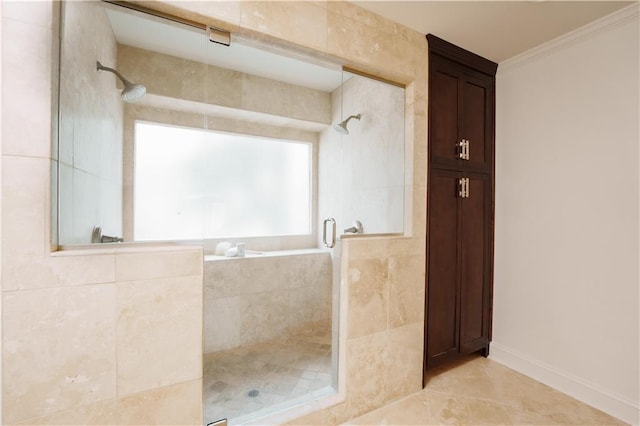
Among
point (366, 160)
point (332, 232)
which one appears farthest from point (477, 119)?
point (332, 232)

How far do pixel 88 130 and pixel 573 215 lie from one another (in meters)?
2.82

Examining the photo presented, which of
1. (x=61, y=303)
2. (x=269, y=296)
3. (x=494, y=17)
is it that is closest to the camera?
(x=61, y=303)

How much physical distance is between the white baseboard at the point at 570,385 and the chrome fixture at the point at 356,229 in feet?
5.56

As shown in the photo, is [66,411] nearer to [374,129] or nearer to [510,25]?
[374,129]

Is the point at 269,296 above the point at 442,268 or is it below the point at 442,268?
below

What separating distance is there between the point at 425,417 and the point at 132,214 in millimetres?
1950

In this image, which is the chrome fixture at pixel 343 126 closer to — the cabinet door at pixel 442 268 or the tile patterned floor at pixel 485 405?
the cabinet door at pixel 442 268

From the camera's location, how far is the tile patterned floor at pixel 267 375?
59.0 inches

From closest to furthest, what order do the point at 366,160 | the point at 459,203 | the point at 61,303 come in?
the point at 61,303 < the point at 366,160 < the point at 459,203

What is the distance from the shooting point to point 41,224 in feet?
3.34

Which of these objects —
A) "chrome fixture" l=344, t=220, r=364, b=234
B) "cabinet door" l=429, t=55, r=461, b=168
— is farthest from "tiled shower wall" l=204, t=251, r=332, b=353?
"cabinet door" l=429, t=55, r=461, b=168

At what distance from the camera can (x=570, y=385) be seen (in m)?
1.92

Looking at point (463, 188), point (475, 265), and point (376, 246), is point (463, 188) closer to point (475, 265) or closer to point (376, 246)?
point (475, 265)

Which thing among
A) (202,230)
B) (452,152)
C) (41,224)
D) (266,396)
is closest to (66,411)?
(41,224)
